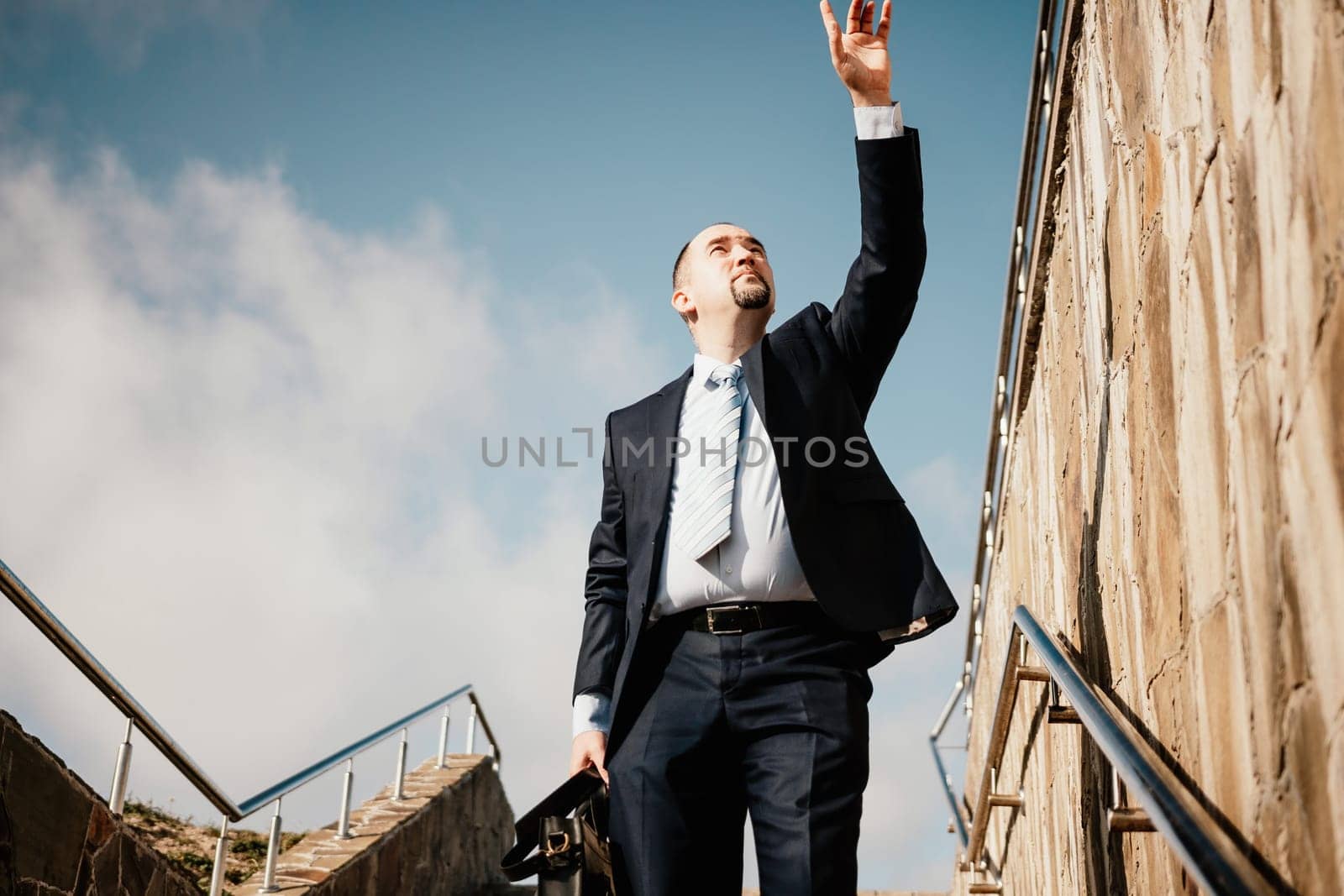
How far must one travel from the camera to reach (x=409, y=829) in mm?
6789

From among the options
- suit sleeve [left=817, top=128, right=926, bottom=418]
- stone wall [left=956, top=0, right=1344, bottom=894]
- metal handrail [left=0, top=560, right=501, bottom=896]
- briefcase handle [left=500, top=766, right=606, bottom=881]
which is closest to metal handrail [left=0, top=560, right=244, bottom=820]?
metal handrail [left=0, top=560, right=501, bottom=896]

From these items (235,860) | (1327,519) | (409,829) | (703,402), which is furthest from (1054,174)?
(235,860)

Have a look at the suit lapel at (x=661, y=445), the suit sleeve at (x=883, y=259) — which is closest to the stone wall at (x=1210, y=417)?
the suit sleeve at (x=883, y=259)

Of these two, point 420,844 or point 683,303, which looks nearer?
point 683,303

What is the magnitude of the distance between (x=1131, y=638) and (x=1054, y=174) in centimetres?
179

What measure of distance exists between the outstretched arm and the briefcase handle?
1261 millimetres

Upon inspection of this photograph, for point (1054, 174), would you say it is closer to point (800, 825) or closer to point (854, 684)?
point (854, 684)

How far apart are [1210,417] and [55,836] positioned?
11.8ft

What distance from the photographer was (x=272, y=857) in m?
5.03

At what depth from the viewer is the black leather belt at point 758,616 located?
260 cm

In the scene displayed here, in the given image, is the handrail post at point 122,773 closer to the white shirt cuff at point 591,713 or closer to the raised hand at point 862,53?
the white shirt cuff at point 591,713

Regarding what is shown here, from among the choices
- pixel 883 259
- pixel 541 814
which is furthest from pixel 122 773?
pixel 883 259

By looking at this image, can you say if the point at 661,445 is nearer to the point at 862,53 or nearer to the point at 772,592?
the point at 772,592

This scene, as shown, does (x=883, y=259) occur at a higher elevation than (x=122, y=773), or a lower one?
higher
